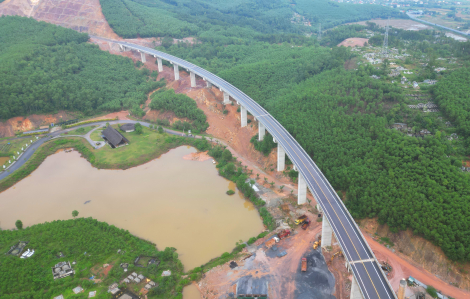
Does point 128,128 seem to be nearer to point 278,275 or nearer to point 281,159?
point 281,159

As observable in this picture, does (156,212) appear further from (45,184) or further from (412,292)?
(412,292)

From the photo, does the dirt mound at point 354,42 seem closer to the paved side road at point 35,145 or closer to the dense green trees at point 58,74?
the dense green trees at point 58,74

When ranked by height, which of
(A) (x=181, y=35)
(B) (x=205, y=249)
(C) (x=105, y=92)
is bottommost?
(B) (x=205, y=249)

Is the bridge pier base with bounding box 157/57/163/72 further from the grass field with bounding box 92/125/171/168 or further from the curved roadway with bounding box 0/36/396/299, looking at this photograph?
the curved roadway with bounding box 0/36/396/299

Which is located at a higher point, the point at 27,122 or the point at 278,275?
the point at 27,122

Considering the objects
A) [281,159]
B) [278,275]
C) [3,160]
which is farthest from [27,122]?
[278,275]

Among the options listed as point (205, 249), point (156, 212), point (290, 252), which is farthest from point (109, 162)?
point (290, 252)
